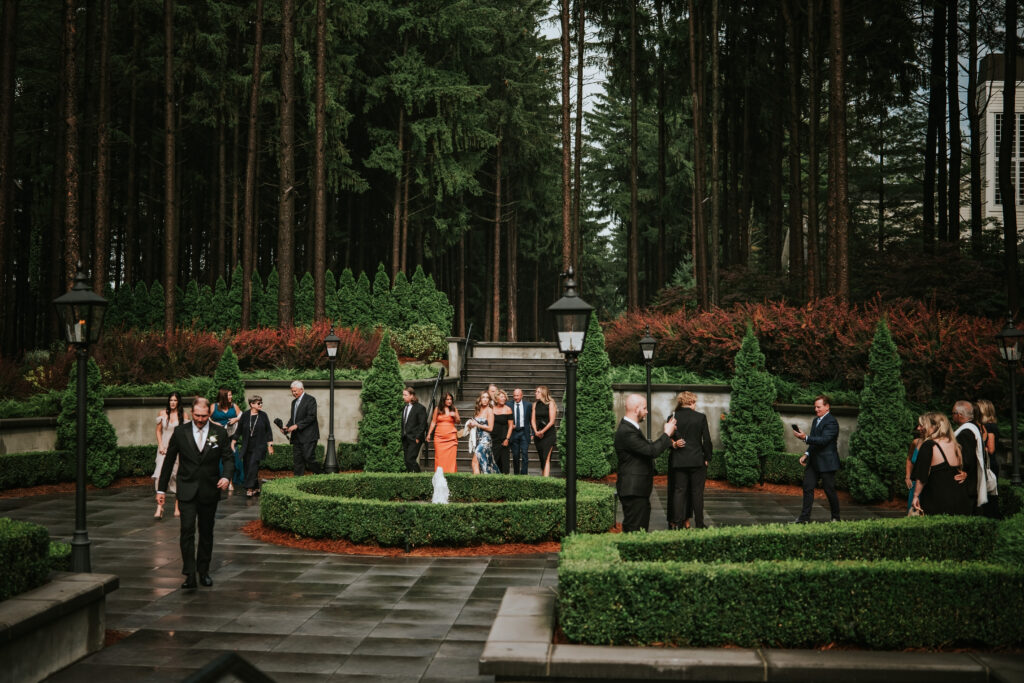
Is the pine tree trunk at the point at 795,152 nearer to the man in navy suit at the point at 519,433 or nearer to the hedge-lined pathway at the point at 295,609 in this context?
the man in navy suit at the point at 519,433

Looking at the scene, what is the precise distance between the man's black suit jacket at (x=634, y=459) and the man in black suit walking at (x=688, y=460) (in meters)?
1.50

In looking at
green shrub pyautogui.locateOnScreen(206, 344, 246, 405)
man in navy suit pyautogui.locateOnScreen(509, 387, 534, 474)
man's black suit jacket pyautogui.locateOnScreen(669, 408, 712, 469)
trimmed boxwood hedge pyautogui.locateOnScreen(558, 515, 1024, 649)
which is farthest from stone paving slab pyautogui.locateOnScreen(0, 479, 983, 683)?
green shrub pyautogui.locateOnScreen(206, 344, 246, 405)

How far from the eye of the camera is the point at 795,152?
27750 mm

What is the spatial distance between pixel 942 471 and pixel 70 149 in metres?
20.3

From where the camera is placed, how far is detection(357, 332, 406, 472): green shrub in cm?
1747

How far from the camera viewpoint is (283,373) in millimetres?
22031

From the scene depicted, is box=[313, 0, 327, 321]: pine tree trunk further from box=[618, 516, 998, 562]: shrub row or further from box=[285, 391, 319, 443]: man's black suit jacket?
box=[618, 516, 998, 562]: shrub row

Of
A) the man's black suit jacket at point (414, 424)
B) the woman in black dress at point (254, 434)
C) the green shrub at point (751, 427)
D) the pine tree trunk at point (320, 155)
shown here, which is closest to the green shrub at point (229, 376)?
the woman in black dress at point (254, 434)

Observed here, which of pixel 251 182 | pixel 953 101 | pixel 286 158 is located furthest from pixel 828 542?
pixel 251 182

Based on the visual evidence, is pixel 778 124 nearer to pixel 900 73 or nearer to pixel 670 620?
pixel 900 73

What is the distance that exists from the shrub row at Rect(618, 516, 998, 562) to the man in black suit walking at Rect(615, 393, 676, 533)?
4.62 feet

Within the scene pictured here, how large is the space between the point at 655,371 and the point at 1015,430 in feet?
33.4

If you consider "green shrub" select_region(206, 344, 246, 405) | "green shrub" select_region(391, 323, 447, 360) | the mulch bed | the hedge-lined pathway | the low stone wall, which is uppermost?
"green shrub" select_region(391, 323, 447, 360)

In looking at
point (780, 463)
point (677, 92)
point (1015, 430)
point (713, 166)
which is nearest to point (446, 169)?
point (677, 92)
